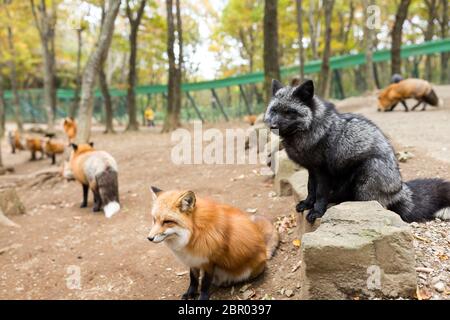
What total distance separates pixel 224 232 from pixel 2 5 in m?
18.3

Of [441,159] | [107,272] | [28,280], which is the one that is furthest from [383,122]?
[28,280]

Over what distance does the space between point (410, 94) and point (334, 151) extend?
30.4 ft

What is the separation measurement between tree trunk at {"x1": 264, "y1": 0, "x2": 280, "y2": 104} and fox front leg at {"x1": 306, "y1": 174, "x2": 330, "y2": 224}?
6.33 m

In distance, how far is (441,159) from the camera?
611cm

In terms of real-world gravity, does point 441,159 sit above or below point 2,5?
below

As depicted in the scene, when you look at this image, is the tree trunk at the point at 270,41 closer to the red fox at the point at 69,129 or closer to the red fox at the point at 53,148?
the red fox at the point at 69,129

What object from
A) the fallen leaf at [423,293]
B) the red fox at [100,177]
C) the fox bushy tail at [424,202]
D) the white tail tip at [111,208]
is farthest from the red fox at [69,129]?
the fallen leaf at [423,293]

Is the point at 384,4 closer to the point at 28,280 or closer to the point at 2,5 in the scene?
the point at 2,5

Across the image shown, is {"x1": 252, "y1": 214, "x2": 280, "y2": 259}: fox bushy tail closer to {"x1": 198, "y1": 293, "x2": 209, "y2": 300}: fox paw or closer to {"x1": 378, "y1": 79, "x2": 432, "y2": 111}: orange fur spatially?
{"x1": 198, "y1": 293, "x2": 209, "y2": 300}: fox paw

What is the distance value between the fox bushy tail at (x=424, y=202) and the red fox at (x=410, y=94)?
8.23 m

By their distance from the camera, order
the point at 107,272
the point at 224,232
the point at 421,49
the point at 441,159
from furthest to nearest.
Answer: the point at 421,49 → the point at 441,159 → the point at 107,272 → the point at 224,232

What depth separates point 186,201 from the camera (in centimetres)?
362

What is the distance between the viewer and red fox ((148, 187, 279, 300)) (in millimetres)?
3555
